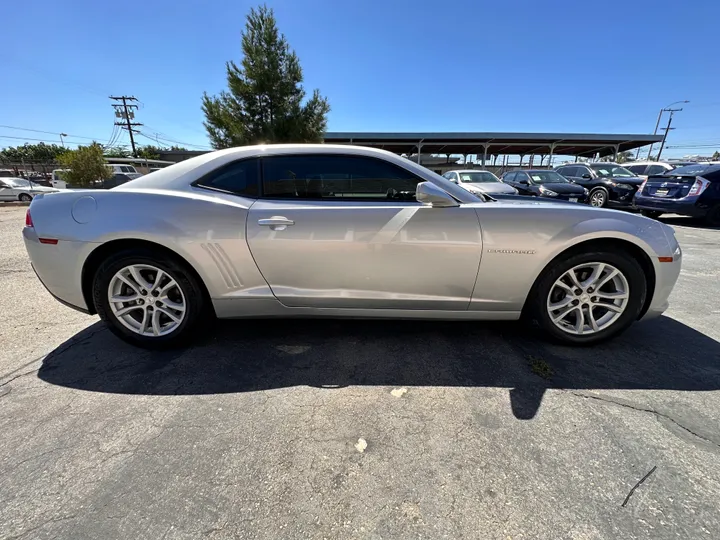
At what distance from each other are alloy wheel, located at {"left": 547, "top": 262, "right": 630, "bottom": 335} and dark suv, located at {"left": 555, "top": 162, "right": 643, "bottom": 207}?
11051mm

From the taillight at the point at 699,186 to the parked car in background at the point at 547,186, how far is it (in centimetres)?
251

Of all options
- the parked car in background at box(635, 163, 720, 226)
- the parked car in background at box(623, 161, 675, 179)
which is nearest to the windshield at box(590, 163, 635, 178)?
the parked car in background at box(623, 161, 675, 179)

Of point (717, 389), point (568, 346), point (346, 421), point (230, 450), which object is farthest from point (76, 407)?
point (717, 389)

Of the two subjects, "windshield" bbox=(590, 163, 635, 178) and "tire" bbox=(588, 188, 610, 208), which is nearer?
"tire" bbox=(588, 188, 610, 208)

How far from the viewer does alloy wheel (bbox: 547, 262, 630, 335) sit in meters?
2.51

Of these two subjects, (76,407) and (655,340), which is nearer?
(76,407)

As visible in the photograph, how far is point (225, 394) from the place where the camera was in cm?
210

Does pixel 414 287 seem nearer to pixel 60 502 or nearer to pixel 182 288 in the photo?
pixel 182 288

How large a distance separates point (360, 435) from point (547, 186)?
11.1 m

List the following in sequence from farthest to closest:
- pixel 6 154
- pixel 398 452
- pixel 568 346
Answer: pixel 6 154 → pixel 568 346 → pixel 398 452

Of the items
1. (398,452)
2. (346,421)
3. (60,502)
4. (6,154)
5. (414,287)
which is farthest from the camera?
(6,154)

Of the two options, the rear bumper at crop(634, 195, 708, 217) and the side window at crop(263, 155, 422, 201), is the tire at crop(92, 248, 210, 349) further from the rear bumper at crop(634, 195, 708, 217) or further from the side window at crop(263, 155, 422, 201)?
the rear bumper at crop(634, 195, 708, 217)

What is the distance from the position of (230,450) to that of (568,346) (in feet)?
8.16

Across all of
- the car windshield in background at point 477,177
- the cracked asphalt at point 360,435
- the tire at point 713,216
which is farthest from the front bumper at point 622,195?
the cracked asphalt at point 360,435
